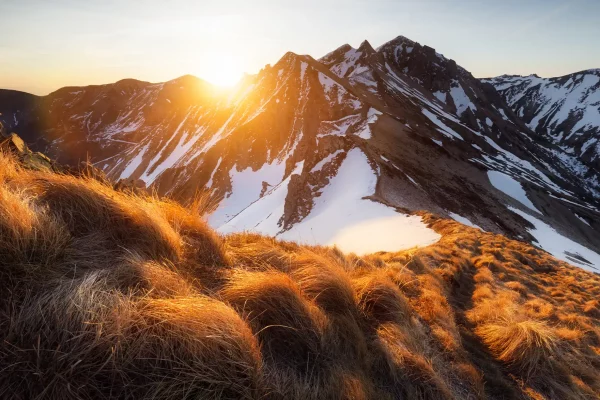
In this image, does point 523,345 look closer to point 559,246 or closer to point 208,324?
point 208,324

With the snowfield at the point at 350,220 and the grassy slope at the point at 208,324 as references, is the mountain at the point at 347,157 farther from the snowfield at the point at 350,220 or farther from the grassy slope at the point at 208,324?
the grassy slope at the point at 208,324

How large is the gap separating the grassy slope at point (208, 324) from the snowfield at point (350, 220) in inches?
202

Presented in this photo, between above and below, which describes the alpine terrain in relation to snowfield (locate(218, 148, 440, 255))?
above

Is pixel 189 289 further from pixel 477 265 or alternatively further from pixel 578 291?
pixel 578 291

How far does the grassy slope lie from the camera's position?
2.14 m

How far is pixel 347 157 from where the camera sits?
138 ft

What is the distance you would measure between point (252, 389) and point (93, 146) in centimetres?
19397

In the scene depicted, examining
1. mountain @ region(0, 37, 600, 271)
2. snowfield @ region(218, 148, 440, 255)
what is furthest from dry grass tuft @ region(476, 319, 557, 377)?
snowfield @ region(218, 148, 440, 255)

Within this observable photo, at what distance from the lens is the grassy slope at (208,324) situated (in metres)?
2.14

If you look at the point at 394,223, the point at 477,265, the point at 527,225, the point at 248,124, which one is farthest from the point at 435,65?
the point at 477,265

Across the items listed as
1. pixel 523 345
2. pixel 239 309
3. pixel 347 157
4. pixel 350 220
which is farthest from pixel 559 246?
pixel 239 309

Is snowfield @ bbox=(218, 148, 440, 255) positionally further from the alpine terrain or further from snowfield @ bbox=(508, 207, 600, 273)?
snowfield @ bbox=(508, 207, 600, 273)

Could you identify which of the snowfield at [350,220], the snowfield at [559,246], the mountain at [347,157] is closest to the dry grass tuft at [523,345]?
the mountain at [347,157]

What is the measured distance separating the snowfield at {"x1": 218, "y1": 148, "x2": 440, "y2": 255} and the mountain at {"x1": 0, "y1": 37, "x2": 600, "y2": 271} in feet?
0.54
